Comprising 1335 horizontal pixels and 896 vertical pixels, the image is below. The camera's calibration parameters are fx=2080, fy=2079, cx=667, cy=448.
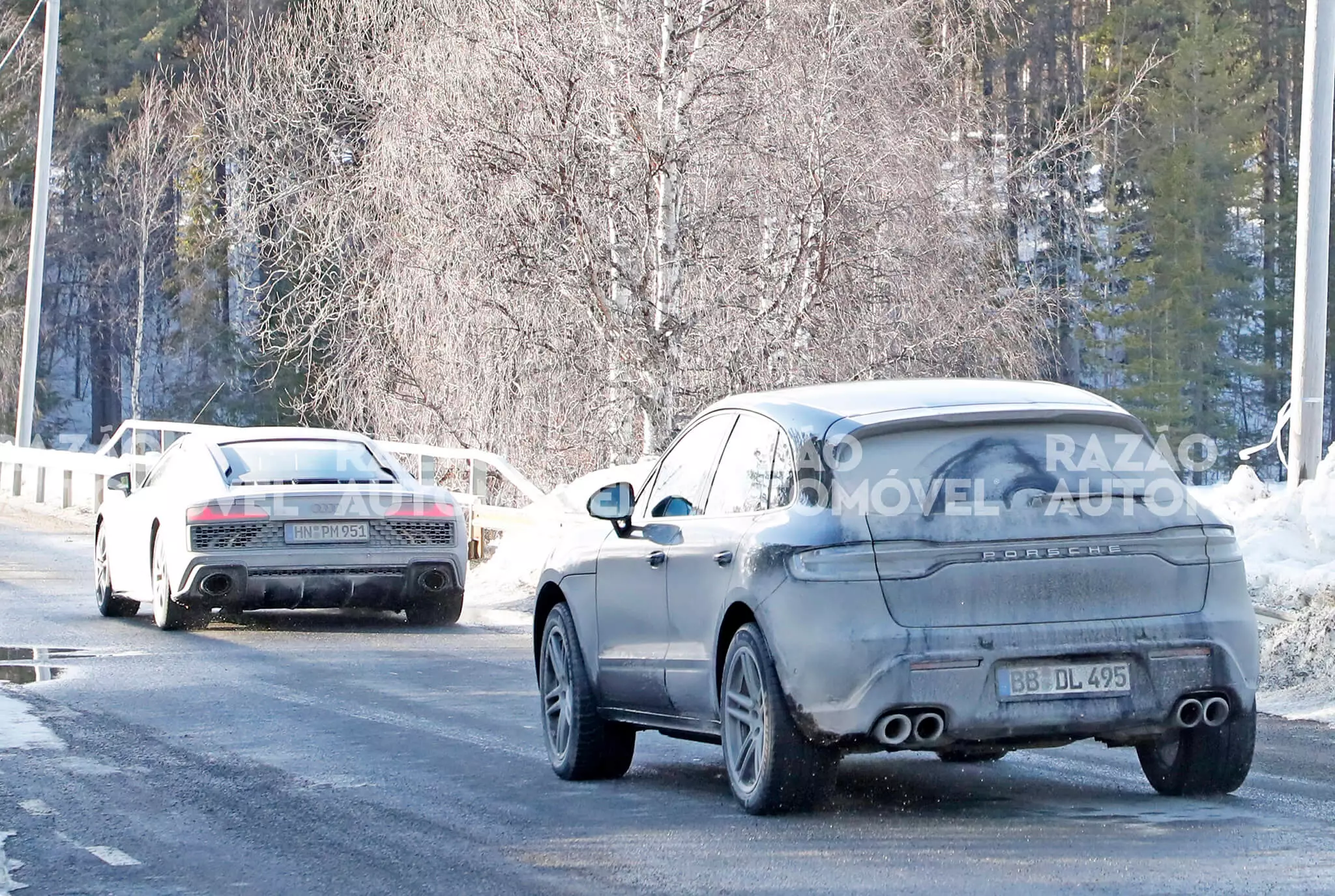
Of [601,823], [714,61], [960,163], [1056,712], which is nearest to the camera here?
[1056,712]

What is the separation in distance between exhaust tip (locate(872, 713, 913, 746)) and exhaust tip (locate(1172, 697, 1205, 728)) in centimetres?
92

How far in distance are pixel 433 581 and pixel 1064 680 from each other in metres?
8.35

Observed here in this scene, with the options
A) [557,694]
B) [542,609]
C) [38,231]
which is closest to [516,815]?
[557,694]

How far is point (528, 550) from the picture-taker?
17922mm

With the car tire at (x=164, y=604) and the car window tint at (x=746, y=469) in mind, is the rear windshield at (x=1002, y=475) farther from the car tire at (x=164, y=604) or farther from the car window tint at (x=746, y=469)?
the car tire at (x=164, y=604)

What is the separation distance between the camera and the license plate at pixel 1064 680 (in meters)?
6.72

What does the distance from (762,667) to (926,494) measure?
801mm

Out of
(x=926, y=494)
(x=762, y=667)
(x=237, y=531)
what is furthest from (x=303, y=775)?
(x=237, y=531)

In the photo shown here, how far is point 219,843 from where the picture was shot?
22.6 ft

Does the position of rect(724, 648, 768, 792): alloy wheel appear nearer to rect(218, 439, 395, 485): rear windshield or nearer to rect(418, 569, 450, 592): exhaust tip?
rect(418, 569, 450, 592): exhaust tip

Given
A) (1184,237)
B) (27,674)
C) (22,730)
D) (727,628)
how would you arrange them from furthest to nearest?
(1184,237) < (27,674) < (22,730) < (727,628)

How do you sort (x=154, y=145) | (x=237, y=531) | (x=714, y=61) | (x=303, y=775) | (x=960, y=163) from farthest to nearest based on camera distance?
(x=154, y=145) < (x=960, y=163) < (x=714, y=61) < (x=237, y=531) < (x=303, y=775)

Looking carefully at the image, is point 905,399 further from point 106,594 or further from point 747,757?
point 106,594

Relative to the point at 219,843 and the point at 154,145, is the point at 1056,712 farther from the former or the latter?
the point at 154,145
